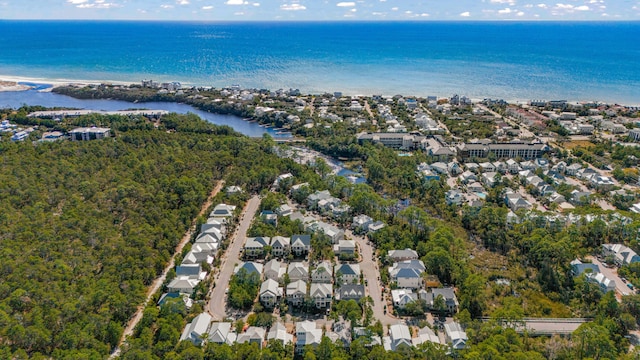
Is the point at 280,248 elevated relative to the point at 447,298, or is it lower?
elevated

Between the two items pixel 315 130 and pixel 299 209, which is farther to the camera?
pixel 315 130

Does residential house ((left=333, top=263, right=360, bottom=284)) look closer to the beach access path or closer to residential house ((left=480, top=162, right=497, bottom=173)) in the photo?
the beach access path

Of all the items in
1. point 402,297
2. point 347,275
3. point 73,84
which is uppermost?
point 73,84

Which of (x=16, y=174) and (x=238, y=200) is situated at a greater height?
(x=16, y=174)

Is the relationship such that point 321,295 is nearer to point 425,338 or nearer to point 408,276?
point 408,276

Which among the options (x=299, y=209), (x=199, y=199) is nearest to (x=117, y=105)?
(x=199, y=199)

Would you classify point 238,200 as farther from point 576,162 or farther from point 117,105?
point 117,105

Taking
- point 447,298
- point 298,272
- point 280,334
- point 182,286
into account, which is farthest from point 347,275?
point 182,286
